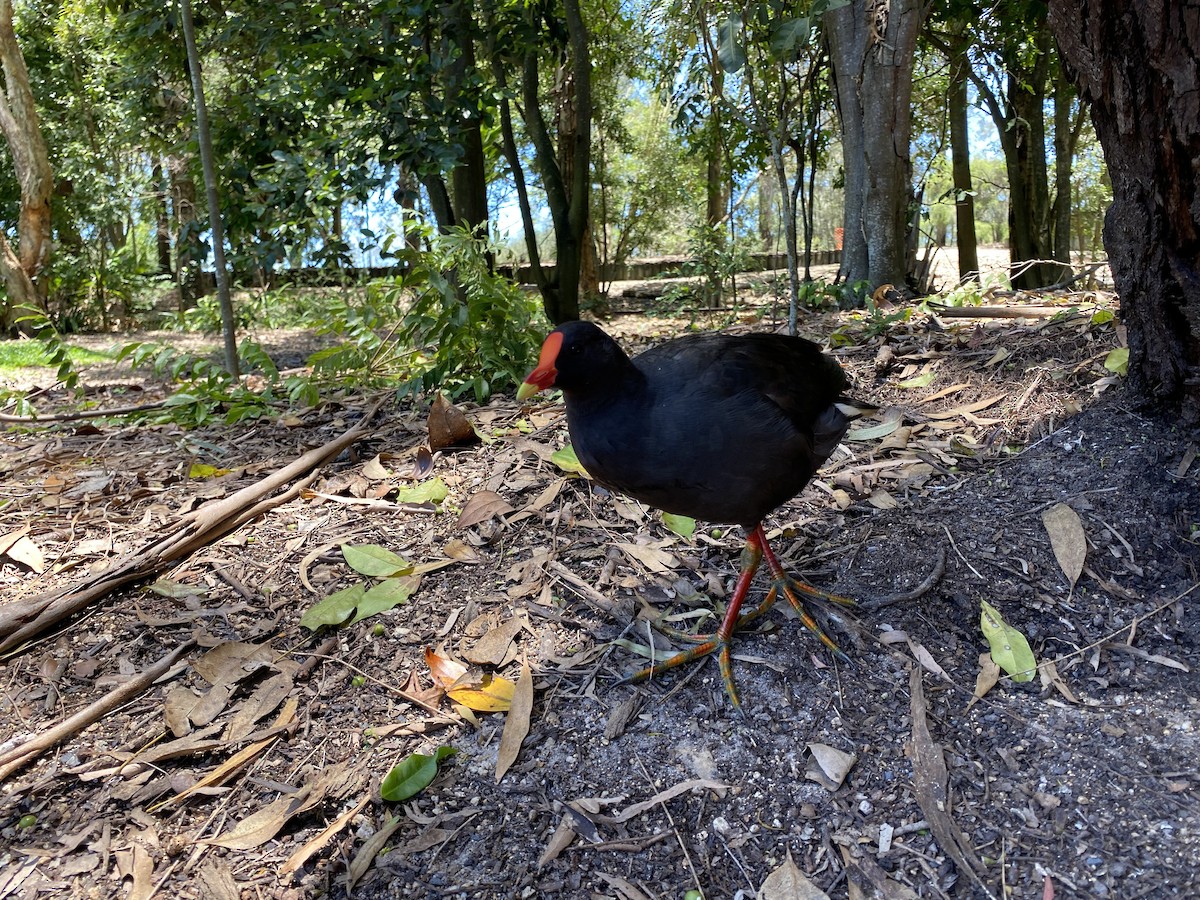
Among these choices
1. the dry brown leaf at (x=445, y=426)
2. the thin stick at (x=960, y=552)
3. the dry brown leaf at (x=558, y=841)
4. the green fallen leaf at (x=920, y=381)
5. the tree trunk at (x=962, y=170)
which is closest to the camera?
the dry brown leaf at (x=558, y=841)

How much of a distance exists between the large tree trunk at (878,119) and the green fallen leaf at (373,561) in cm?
441

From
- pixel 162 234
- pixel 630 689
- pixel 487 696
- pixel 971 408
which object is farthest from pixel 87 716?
pixel 162 234

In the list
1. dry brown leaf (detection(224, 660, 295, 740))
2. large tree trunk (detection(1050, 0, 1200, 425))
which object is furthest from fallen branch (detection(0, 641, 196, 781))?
large tree trunk (detection(1050, 0, 1200, 425))

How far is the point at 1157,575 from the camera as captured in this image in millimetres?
2328

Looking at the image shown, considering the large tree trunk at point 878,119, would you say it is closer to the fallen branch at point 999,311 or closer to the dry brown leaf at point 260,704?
the fallen branch at point 999,311

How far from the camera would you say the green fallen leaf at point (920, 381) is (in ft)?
12.7

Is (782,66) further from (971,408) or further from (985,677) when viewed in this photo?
(985,677)

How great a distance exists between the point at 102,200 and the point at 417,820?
1446 centimetres

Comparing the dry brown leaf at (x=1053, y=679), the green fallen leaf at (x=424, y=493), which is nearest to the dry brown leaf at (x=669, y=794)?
the dry brown leaf at (x=1053, y=679)

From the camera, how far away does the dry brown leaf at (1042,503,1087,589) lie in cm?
237

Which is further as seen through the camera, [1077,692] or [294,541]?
[294,541]

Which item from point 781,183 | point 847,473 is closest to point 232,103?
point 781,183

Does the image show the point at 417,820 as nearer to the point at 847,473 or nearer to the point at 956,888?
the point at 956,888

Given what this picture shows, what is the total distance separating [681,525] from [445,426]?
1325mm
